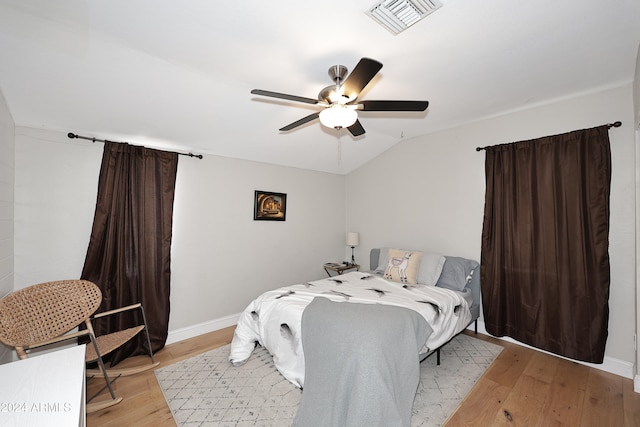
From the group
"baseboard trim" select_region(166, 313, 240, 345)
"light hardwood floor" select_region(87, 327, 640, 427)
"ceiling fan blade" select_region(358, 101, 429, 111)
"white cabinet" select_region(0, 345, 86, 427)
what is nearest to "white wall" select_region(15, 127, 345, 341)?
"baseboard trim" select_region(166, 313, 240, 345)

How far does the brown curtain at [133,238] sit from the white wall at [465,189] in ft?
9.62

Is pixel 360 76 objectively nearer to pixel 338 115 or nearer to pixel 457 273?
pixel 338 115

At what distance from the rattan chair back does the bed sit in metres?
1.29

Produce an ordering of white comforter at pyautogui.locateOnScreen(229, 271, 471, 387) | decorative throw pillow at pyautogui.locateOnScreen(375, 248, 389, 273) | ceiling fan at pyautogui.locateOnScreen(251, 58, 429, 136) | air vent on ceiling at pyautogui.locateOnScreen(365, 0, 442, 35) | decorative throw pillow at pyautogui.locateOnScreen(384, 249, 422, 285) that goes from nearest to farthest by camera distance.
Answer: air vent on ceiling at pyautogui.locateOnScreen(365, 0, 442, 35) < ceiling fan at pyautogui.locateOnScreen(251, 58, 429, 136) < white comforter at pyautogui.locateOnScreen(229, 271, 471, 387) < decorative throw pillow at pyautogui.locateOnScreen(384, 249, 422, 285) < decorative throw pillow at pyautogui.locateOnScreen(375, 248, 389, 273)

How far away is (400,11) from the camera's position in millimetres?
1574

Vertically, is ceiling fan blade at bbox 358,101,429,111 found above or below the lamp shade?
above

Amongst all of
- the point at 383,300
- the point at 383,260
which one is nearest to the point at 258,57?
the point at 383,300

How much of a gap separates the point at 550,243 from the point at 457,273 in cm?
93

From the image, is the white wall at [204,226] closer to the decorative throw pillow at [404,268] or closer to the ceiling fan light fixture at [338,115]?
the decorative throw pillow at [404,268]

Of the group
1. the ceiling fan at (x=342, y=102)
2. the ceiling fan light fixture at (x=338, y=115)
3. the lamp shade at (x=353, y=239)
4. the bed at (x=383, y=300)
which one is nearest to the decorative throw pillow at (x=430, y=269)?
the bed at (x=383, y=300)

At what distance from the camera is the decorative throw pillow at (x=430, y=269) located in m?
3.23

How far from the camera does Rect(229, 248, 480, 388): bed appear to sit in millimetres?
2320

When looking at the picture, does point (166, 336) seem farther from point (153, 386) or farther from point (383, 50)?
point (383, 50)

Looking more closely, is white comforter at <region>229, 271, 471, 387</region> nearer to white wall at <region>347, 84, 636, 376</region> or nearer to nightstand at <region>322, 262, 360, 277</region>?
white wall at <region>347, 84, 636, 376</region>
